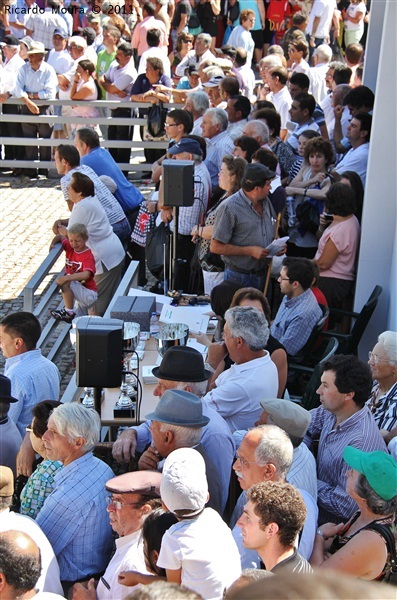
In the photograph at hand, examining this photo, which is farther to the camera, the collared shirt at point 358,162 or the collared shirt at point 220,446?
the collared shirt at point 358,162

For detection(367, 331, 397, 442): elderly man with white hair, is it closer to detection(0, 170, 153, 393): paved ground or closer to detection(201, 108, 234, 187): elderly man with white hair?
detection(0, 170, 153, 393): paved ground

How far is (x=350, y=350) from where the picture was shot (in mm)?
6250

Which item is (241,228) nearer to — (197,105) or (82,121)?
(197,105)

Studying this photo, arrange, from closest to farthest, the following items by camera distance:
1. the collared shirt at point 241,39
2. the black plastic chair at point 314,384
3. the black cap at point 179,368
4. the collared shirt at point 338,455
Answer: the collared shirt at point 338,455, the black cap at point 179,368, the black plastic chair at point 314,384, the collared shirt at point 241,39

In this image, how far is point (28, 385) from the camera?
16.8 feet

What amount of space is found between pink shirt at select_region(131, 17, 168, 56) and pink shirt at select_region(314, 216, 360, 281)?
8.40m

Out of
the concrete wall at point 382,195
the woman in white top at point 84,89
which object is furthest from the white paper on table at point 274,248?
the woman in white top at point 84,89

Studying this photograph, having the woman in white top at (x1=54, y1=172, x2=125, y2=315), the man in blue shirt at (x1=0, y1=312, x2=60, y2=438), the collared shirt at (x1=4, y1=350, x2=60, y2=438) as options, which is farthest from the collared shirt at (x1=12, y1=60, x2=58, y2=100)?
the collared shirt at (x1=4, y1=350, x2=60, y2=438)

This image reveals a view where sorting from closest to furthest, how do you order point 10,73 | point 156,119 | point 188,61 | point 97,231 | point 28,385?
1. point 28,385
2. point 97,231
3. point 156,119
4. point 10,73
5. point 188,61

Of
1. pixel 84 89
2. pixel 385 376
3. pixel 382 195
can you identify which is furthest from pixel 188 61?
pixel 385 376

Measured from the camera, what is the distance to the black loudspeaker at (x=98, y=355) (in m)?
4.34

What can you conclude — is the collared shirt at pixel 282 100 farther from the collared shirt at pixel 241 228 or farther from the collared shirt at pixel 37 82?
the collared shirt at pixel 241 228

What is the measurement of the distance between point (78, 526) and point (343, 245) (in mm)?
3680

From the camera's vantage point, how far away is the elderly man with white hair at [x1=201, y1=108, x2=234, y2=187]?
856cm
